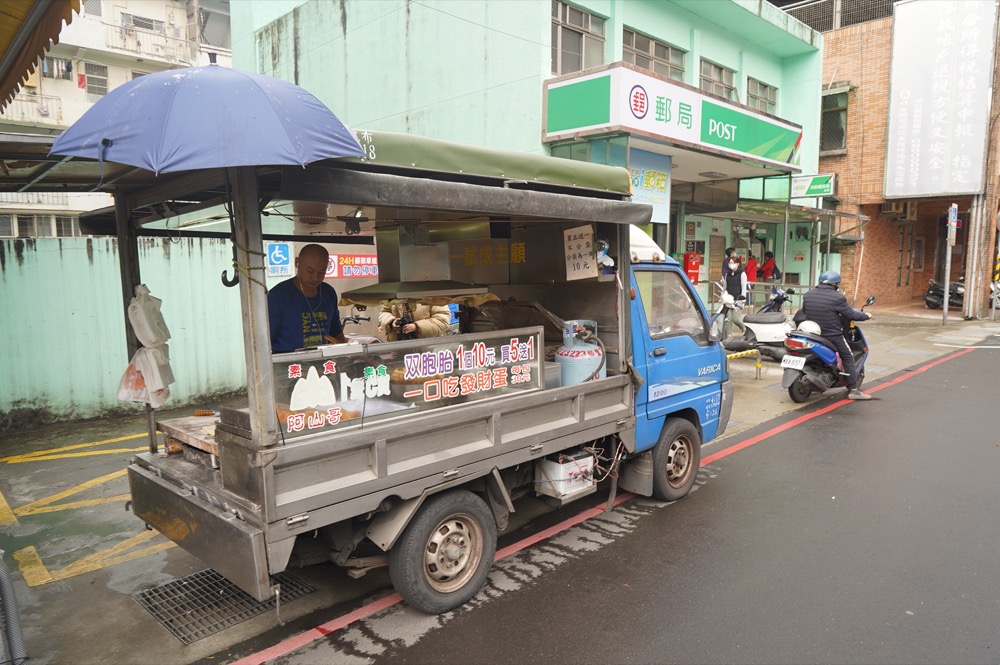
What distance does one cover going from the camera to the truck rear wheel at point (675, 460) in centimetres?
487

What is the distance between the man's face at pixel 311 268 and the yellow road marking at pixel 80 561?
198 cm

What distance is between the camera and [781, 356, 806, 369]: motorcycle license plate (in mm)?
8359

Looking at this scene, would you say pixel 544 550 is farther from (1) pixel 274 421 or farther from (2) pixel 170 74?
(2) pixel 170 74

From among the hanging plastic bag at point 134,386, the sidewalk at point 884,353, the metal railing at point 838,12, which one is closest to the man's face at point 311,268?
the hanging plastic bag at point 134,386

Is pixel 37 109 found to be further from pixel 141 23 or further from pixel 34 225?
pixel 141 23

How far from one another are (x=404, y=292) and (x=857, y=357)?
747 cm

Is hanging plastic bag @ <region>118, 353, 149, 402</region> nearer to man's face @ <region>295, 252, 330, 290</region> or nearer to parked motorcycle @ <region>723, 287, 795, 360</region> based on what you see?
man's face @ <region>295, 252, 330, 290</region>

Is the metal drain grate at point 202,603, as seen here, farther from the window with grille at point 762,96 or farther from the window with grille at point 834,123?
the window with grille at point 834,123

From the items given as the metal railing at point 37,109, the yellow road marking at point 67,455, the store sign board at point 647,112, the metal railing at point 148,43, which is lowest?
the yellow road marking at point 67,455

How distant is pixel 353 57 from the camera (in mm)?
13195

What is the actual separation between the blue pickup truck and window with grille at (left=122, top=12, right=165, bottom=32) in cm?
2167

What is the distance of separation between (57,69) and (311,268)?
70.7ft

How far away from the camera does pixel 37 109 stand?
1920 cm

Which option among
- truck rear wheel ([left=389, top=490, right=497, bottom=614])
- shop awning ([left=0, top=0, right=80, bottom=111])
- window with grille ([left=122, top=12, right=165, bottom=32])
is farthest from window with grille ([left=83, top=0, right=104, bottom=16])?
truck rear wheel ([left=389, top=490, right=497, bottom=614])
